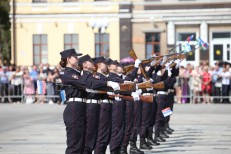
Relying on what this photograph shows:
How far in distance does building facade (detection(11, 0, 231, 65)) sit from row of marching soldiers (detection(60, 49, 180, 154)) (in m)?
26.3

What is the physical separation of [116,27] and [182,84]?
1124 centimetres

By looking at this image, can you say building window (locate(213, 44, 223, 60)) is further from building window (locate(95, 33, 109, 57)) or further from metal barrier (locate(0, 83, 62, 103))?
metal barrier (locate(0, 83, 62, 103))

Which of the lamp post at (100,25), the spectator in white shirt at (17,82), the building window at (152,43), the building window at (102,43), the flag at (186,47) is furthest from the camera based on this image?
the building window at (102,43)

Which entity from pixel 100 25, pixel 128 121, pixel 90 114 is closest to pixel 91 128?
pixel 90 114

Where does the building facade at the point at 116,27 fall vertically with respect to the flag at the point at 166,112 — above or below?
above

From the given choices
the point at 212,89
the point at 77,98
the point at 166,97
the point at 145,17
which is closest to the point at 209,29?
the point at 145,17

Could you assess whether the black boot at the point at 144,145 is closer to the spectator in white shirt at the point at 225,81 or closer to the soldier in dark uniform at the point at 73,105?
the soldier in dark uniform at the point at 73,105

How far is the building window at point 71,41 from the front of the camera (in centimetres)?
4694

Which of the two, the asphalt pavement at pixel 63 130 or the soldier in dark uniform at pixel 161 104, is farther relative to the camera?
the soldier in dark uniform at pixel 161 104

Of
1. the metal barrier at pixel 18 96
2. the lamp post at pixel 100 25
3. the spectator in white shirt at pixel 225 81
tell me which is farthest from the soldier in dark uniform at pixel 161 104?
the lamp post at pixel 100 25

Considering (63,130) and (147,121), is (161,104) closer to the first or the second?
(147,121)

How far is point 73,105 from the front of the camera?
44.4ft

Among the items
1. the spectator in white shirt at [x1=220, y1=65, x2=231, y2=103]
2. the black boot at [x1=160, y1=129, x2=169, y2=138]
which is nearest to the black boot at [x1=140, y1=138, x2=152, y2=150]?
the black boot at [x1=160, y1=129, x2=169, y2=138]

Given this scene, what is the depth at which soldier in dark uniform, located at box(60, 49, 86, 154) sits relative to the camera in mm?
13438
